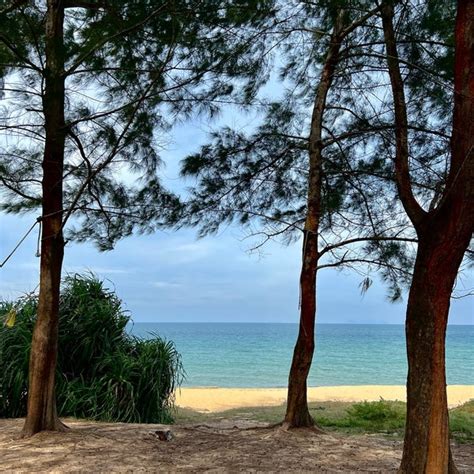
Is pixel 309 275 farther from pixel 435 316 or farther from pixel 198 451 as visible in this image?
pixel 435 316

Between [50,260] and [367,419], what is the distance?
3718 mm

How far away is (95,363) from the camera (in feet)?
21.5

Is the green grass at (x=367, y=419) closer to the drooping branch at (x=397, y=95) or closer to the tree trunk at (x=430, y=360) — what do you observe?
the tree trunk at (x=430, y=360)

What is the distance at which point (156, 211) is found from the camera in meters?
5.37

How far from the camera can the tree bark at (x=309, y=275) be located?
16.2ft

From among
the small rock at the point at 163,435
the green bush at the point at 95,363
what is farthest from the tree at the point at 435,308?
the green bush at the point at 95,363

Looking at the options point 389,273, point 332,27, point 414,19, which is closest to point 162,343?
point 389,273

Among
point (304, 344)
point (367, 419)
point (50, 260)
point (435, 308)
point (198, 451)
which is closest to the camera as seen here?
point (435, 308)

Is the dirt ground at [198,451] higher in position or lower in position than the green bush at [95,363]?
lower

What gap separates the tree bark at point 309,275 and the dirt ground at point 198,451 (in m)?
0.22

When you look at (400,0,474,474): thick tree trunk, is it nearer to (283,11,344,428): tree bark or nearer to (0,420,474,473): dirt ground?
(0,420,474,473): dirt ground

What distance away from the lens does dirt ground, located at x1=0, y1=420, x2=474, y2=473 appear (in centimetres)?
373

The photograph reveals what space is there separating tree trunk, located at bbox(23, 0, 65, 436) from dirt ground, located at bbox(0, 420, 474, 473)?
265 millimetres

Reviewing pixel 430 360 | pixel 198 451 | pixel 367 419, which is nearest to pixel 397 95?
pixel 430 360
